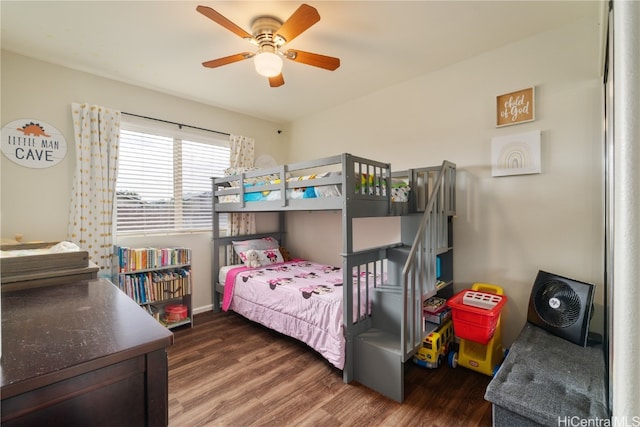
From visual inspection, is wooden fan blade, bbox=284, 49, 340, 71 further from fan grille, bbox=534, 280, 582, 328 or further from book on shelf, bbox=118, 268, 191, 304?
book on shelf, bbox=118, 268, 191, 304

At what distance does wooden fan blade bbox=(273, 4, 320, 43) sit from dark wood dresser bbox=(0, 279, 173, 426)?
162 centimetres

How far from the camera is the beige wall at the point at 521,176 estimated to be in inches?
80.6

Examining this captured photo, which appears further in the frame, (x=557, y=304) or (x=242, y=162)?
(x=242, y=162)

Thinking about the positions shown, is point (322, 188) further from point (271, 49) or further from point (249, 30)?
point (249, 30)

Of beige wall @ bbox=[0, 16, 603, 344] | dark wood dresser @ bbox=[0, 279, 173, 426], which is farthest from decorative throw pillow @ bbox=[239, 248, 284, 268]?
dark wood dresser @ bbox=[0, 279, 173, 426]

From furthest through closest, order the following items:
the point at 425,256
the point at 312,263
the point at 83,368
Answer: the point at 312,263 < the point at 425,256 < the point at 83,368

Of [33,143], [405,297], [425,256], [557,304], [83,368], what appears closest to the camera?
[83,368]

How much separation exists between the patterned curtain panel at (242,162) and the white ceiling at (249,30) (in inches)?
34.1

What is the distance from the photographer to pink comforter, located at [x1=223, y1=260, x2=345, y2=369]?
2.23 metres

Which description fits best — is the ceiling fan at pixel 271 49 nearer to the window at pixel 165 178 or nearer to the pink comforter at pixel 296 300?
the window at pixel 165 178

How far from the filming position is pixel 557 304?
6.44ft

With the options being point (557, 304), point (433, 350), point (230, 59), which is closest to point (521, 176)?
point (557, 304)

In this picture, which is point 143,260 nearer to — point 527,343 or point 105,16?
point 105,16

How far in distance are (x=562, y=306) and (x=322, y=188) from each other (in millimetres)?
1892
